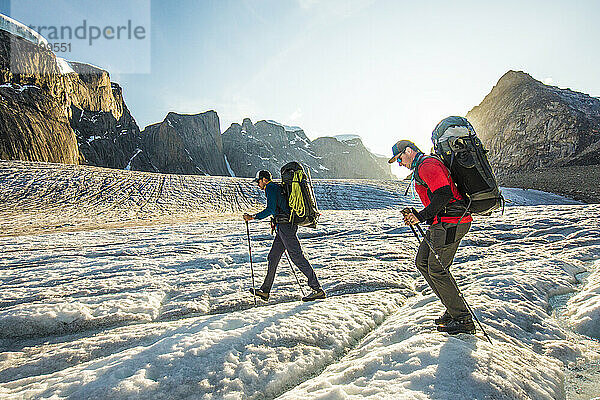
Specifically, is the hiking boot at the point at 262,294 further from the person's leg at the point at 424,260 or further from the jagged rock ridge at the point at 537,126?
the jagged rock ridge at the point at 537,126

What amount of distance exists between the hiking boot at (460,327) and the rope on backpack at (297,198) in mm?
2754

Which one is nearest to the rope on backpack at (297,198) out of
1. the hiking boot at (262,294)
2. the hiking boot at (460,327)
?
the hiking boot at (262,294)

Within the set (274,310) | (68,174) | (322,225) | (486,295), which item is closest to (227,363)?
(274,310)

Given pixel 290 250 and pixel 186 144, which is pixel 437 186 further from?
pixel 186 144

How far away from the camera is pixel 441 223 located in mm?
3836

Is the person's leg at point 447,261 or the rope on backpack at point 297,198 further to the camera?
the rope on backpack at point 297,198

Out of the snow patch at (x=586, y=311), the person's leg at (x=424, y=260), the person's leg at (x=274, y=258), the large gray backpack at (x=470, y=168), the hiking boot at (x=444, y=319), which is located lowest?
the snow patch at (x=586, y=311)

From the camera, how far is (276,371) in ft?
11.2

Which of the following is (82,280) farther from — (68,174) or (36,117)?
(36,117)

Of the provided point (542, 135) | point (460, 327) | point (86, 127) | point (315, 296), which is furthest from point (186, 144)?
point (460, 327)

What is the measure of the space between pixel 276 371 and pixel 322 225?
1234 cm

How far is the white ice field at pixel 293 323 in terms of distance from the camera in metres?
3.05

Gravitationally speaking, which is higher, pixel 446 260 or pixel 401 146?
pixel 401 146

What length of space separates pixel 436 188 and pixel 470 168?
0.45 meters
